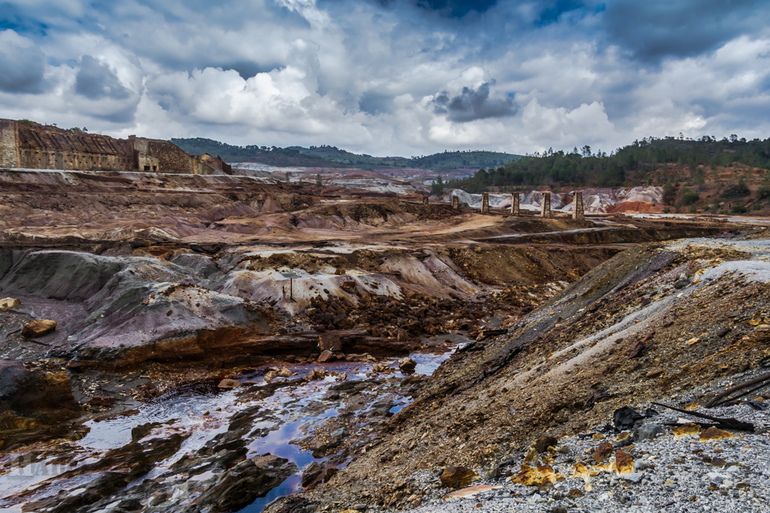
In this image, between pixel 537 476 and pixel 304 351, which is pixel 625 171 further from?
pixel 537 476

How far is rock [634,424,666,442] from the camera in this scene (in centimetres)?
416

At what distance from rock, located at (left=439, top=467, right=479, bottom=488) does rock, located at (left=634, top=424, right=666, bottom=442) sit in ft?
5.49

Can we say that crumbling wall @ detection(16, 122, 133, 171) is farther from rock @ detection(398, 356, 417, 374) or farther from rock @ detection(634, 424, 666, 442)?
rock @ detection(634, 424, 666, 442)

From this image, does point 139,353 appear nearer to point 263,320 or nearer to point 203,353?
point 203,353

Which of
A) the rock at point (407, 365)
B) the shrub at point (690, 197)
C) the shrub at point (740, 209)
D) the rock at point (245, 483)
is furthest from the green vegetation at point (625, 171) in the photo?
the rock at point (245, 483)

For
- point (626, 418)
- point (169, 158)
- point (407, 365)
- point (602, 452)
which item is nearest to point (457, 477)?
point (602, 452)

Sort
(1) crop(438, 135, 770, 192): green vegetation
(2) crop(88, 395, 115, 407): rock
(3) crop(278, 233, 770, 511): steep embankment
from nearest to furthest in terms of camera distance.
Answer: (3) crop(278, 233, 770, 511): steep embankment
(2) crop(88, 395, 115, 407): rock
(1) crop(438, 135, 770, 192): green vegetation

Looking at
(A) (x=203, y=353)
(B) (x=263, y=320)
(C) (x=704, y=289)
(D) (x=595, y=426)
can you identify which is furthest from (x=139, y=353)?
(C) (x=704, y=289)

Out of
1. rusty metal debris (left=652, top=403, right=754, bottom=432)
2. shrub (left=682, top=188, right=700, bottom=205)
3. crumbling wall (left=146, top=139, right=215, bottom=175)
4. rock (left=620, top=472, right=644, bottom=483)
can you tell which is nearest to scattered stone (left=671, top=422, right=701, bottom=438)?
rusty metal debris (left=652, top=403, right=754, bottom=432)

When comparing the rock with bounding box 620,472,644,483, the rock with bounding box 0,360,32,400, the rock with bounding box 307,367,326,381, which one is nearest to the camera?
the rock with bounding box 620,472,644,483

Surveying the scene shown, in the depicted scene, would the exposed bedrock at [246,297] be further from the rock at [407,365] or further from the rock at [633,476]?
the rock at [633,476]

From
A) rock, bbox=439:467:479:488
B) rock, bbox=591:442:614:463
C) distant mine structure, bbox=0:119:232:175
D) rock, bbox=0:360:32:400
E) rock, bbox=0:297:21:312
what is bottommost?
rock, bbox=0:360:32:400

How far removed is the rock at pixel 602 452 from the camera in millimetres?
4055

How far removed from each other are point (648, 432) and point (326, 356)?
11.7 metres
